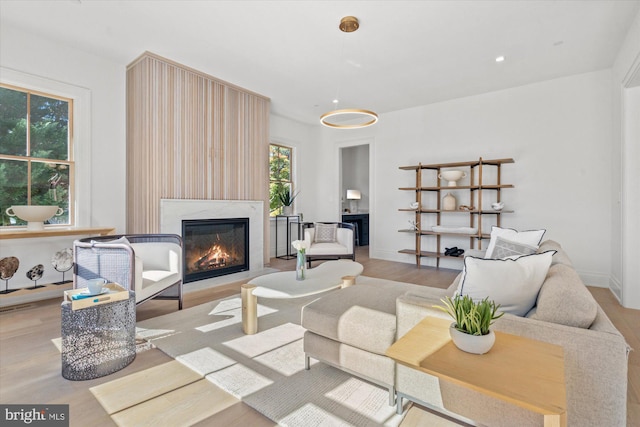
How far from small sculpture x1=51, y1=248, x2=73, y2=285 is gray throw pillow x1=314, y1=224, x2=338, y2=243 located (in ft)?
10.7

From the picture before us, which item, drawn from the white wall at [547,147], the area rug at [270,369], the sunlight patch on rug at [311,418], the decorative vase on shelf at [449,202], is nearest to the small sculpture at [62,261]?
the area rug at [270,369]

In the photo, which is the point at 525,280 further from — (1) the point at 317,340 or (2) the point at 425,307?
(1) the point at 317,340

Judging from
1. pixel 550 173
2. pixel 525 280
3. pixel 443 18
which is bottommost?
pixel 525 280

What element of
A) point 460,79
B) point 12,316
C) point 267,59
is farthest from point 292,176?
point 12,316

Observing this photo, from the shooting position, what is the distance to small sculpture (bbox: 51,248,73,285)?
3.46 meters

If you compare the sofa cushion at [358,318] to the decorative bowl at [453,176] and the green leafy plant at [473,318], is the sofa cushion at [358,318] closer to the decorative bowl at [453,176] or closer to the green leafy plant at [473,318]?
the green leafy plant at [473,318]

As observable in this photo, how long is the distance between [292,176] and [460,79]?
3.69 meters

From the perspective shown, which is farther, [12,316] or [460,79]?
[460,79]

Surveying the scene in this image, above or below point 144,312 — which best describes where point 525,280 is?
above

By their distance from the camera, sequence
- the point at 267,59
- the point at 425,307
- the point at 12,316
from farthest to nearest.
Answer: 1. the point at 267,59
2. the point at 12,316
3. the point at 425,307

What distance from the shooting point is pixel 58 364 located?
2.11 meters

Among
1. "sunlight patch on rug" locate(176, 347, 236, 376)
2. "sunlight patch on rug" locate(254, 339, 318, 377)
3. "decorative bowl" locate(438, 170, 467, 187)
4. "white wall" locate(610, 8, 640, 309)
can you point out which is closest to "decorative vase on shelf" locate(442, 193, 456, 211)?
"decorative bowl" locate(438, 170, 467, 187)

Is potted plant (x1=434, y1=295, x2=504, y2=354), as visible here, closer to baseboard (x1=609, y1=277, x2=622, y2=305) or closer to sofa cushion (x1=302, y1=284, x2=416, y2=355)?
sofa cushion (x1=302, y1=284, x2=416, y2=355)

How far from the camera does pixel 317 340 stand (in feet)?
6.29
